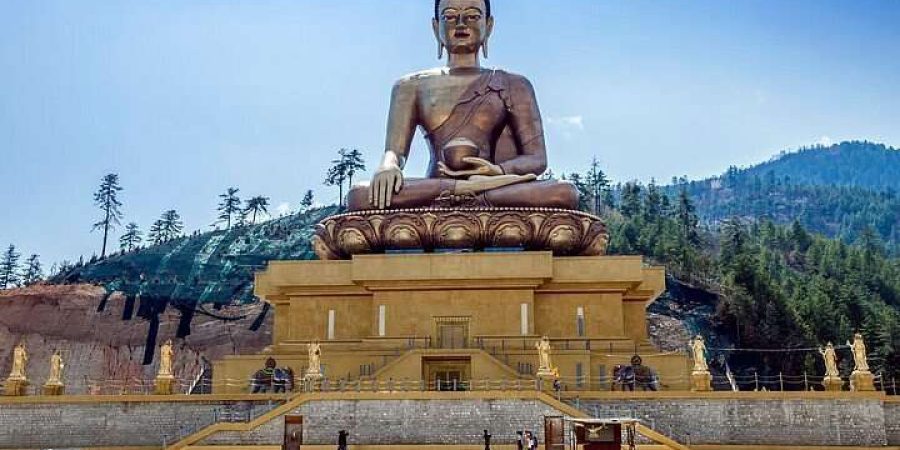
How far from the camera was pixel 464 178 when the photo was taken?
18656mm

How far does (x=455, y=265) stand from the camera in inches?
676

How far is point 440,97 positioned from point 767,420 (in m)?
9.35

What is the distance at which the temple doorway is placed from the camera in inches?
626

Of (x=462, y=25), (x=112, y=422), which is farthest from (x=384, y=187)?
(x=112, y=422)

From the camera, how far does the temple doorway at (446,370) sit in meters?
15.9

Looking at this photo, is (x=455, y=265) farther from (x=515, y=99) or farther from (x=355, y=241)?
(x=515, y=99)

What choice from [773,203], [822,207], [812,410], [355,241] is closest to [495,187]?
[355,241]

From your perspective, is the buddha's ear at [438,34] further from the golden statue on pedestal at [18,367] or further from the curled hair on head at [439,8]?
the golden statue on pedestal at [18,367]

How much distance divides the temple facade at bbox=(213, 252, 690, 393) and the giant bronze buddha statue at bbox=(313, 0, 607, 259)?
66 centimetres

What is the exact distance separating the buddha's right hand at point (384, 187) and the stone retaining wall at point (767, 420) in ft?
20.4

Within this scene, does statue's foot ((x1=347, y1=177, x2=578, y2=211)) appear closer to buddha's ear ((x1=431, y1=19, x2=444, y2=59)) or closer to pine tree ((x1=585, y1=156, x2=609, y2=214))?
buddha's ear ((x1=431, y1=19, x2=444, y2=59))

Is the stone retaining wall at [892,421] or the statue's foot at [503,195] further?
the statue's foot at [503,195]

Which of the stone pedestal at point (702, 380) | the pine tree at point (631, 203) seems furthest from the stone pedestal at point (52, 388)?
the pine tree at point (631, 203)

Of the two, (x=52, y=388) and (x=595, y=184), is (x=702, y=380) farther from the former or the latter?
(x=595, y=184)
